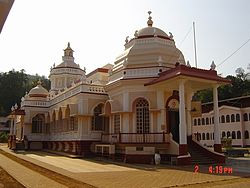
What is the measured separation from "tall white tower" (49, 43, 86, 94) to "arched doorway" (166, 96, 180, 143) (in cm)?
1857

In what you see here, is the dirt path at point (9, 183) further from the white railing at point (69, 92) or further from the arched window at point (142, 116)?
the white railing at point (69, 92)

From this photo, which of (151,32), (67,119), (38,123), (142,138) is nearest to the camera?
(142,138)

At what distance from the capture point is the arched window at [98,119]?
78.1 feet

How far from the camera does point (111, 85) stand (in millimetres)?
22125

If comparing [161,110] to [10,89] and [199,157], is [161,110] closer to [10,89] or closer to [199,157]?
[199,157]

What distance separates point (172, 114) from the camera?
20.3 m

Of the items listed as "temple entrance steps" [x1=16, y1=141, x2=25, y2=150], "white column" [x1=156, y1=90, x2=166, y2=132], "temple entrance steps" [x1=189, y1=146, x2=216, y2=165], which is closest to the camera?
"temple entrance steps" [x1=189, y1=146, x2=216, y2=165]

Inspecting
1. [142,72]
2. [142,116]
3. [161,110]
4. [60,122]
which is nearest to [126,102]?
[142,116]

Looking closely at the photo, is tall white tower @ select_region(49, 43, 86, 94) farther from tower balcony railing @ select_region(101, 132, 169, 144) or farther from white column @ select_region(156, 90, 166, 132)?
white column @ select_region(156, 90, 166, 132)

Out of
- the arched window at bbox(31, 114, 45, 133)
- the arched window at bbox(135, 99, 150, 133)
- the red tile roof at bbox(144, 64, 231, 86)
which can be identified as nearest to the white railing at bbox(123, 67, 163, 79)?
the red tile roof at bbox(144, 64, 231, 86)

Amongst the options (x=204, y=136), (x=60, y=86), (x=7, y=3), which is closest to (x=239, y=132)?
(x=204, y=136)

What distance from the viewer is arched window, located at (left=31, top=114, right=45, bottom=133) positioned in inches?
1329

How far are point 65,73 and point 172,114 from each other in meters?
19.8

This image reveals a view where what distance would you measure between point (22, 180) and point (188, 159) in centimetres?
908
